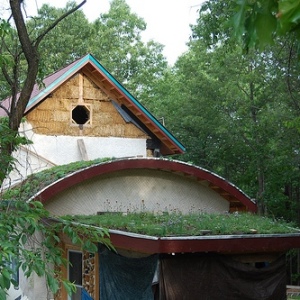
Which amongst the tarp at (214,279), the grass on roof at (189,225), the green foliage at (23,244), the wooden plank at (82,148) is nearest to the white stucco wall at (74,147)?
the wooden plank at (82,148)

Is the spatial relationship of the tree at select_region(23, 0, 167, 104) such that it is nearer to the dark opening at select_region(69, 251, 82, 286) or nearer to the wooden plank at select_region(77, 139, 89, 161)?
the wooden plank at select_region(77, 139, 89, 161)

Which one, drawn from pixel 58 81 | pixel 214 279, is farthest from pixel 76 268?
pixel 58 81

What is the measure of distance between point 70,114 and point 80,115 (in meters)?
1.24

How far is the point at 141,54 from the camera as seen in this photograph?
36938 mm

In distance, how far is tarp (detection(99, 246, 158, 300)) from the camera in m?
8.69

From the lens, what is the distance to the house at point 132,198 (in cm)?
851

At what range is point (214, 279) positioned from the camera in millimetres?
8711

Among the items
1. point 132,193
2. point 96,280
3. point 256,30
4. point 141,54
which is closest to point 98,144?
point 132,193

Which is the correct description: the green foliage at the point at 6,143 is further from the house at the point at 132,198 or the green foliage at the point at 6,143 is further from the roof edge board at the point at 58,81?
the roof edge board at the point at 58,81

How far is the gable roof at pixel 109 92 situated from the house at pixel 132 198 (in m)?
0.03

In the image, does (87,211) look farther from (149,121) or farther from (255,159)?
(255,159)

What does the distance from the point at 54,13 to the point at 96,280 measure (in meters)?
23.5

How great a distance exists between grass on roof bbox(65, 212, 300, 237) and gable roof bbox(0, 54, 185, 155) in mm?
6695

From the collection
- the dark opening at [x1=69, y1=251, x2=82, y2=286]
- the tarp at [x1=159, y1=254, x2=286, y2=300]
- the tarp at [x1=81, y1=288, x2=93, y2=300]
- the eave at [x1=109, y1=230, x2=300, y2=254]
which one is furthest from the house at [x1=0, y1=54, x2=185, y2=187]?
the tarp at [x1=159, y1=254, x2=286, y2=300]
